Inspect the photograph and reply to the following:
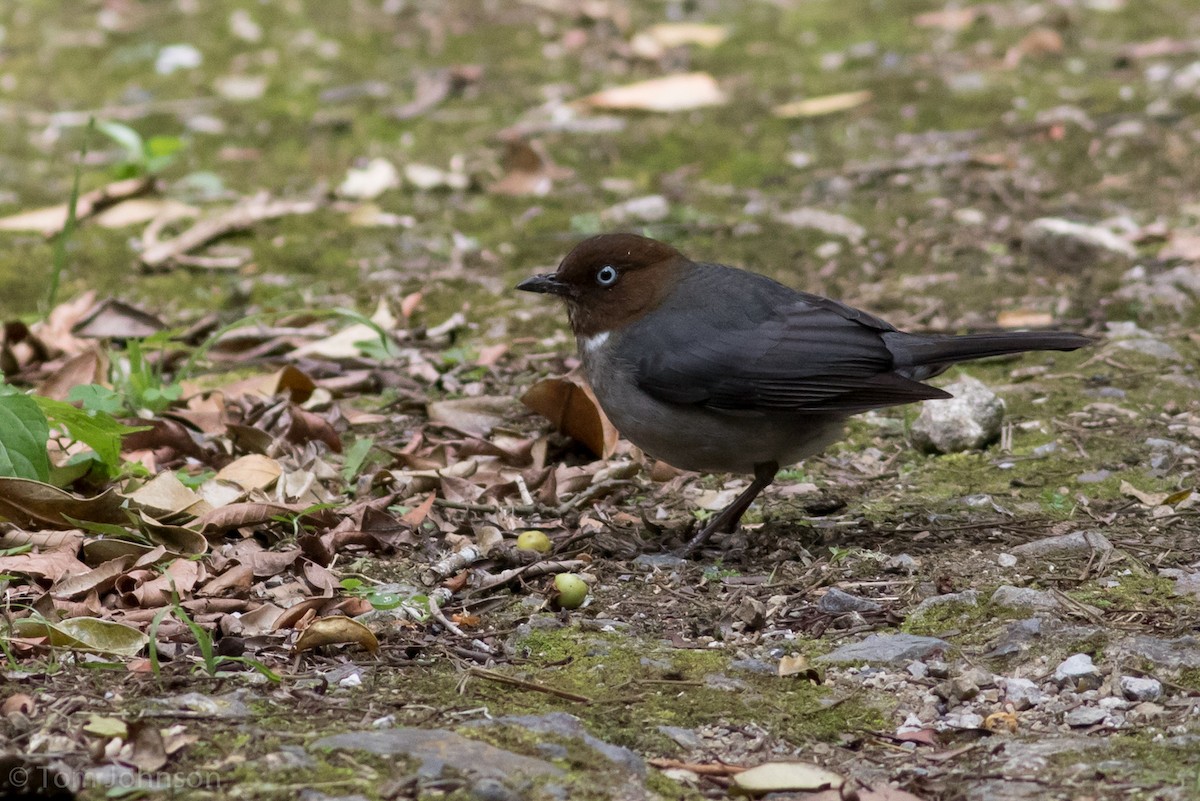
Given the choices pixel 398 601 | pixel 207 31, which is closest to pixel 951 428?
pixel 398 601

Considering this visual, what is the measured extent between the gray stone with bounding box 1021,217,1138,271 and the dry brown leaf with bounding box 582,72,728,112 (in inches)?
111

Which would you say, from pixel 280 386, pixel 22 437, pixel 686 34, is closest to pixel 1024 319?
pixel 280 386

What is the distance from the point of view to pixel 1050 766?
2980 millimetres

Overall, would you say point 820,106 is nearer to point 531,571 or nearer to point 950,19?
point 950,19

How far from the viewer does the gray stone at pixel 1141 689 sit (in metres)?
3.28

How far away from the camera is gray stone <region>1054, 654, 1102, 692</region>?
11.1 ft

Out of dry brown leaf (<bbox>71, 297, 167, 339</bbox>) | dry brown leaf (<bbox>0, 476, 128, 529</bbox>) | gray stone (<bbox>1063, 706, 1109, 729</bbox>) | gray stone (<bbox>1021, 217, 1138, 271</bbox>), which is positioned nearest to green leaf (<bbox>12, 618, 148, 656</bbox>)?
dry brown leaf (<bbox>0, 476, 128, 529</bbox>)

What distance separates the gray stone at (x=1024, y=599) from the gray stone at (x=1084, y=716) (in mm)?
479

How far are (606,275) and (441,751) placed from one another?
95.3 inches

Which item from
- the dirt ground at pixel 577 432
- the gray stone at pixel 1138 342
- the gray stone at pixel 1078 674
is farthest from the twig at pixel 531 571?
the gray stone at pixel 1138 342

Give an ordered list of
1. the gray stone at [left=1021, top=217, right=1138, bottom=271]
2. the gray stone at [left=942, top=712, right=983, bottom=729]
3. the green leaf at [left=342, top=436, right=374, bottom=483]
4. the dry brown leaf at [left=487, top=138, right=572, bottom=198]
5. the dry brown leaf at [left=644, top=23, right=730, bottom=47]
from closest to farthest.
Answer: the gray stone at [left=942, top=712, right=983, bottom=729]
the green leaf at [left=342, top=436, right=374, bottom=483]
the gray stone at [left=1021, top=217, right=1138, bottom=271]
the dry brown leaf at [left=487, top=138, right=572, bottom=198]
the dry brown leaf at [left=644, top=23, right=730, bottom=47]

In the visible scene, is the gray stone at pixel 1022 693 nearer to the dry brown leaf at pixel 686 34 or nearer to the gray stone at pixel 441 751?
the gray stone at pixel 441 751

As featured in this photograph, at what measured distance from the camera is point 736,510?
460 centimetres

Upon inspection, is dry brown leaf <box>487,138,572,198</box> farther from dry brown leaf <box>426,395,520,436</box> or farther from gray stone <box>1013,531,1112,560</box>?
gray stone <box>1013,531,1112,560</box>
